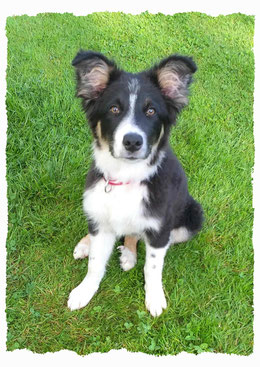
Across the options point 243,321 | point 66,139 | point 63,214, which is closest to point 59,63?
point 66,139

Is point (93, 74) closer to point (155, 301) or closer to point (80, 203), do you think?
point (80, 203)

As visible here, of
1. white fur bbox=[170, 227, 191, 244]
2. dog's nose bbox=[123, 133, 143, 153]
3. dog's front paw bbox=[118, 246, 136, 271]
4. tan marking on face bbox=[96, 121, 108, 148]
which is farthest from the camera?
white fur bbox=[170, 227, 191, 244]

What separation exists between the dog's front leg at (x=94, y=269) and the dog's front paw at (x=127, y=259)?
0.19 meters

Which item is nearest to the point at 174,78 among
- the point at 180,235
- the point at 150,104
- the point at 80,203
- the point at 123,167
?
the point at 150,104

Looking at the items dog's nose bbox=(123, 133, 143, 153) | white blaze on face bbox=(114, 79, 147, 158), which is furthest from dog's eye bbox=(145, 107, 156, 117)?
dog's nose bbox=(123, 133, 143, 153)

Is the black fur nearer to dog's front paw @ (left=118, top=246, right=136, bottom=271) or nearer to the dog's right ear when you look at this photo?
the dog's right ear

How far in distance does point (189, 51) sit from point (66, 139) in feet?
9.46

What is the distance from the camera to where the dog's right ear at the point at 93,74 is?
7.89 feet

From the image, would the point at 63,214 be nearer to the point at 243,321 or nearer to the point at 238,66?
the point at 243,321

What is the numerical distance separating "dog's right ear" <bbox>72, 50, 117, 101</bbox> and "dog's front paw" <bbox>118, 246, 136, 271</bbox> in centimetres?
138

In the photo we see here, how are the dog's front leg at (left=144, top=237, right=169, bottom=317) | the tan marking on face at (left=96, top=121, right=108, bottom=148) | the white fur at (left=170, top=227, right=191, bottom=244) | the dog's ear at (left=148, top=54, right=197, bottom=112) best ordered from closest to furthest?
the dog's ear at (left=148, top=54, right=197, bottom=112) < the tan marking on face at (left=96, top=121, right=108, bottom=148) < the dog's front leg at (left=144, top=237, right=169, bottom=317) < the white fur at (left=170, top=227, right=191, bottom=244)

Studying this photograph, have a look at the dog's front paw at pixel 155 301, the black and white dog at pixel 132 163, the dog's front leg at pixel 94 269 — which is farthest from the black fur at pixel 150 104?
the dog's front paw at pixel 155 301

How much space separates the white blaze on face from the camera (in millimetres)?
2296

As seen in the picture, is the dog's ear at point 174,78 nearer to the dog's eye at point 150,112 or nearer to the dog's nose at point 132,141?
the dog's eye at point 150,112
